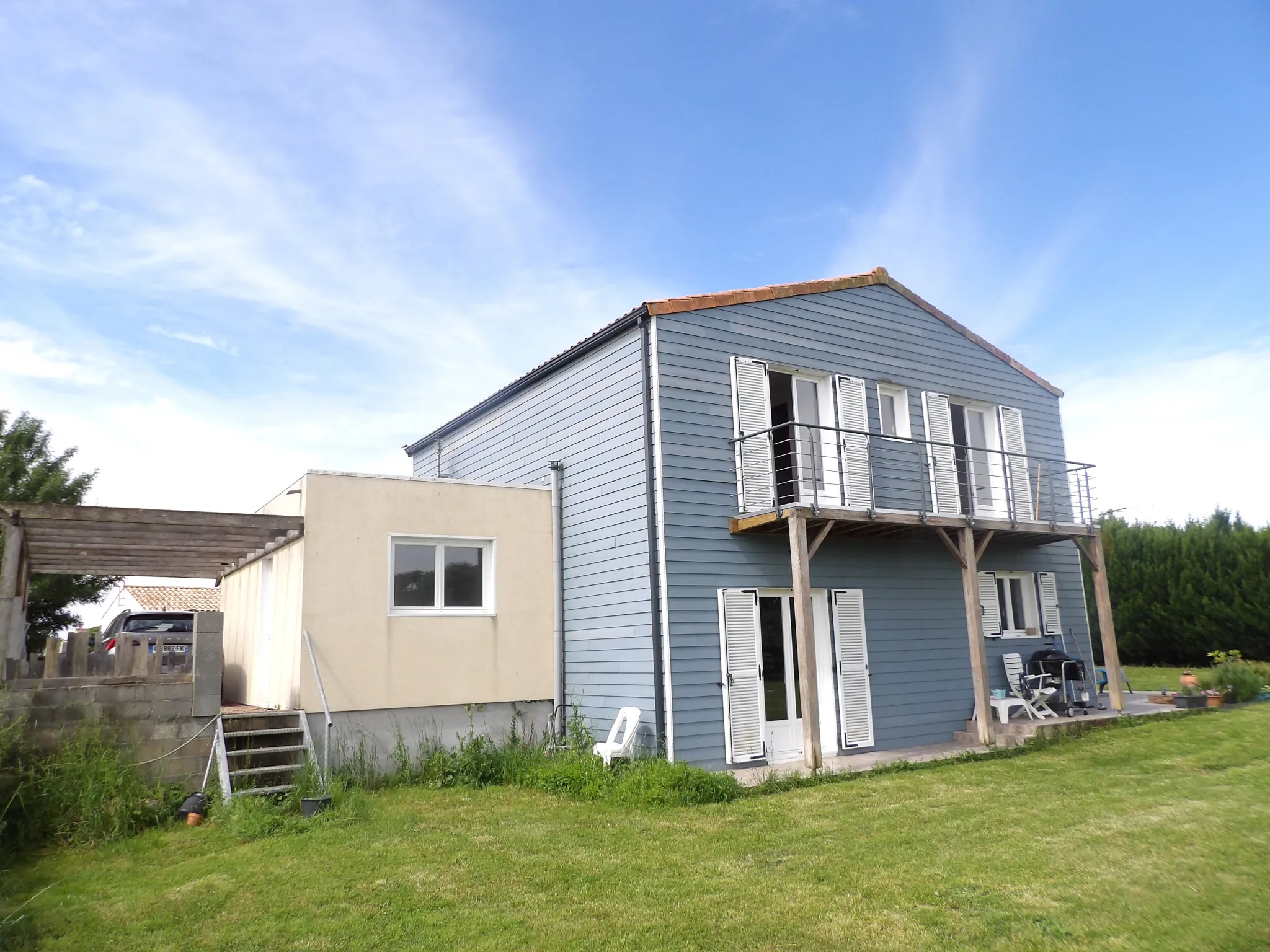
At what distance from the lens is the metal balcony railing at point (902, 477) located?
11.4 metres

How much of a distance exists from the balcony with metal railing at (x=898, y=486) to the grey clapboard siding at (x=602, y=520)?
1.41 meters

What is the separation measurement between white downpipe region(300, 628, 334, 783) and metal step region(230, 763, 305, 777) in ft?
1.31

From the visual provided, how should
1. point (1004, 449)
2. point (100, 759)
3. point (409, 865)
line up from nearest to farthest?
point (409, 865) < point (100, 759) < point (1004, 449)

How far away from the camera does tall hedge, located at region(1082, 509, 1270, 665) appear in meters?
21.4

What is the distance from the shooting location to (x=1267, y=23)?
17.9ft

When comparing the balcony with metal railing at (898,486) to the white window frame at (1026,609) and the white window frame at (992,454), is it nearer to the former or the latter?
the white window frame at (992,454)

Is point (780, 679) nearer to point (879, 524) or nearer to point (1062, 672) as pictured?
point (879, 524)

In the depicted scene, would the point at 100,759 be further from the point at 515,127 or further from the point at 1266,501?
the point at 1266,501

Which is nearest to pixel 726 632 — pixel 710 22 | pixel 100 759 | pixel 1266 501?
pixel 100 759

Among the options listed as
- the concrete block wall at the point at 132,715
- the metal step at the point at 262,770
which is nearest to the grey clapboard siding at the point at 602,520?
the metal step at the point at 262,770

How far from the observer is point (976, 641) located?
→ 1167 cm

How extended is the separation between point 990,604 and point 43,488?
24959mm

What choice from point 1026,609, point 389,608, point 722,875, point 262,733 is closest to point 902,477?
point 1026,609

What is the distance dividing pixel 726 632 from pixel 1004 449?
6650 mm
